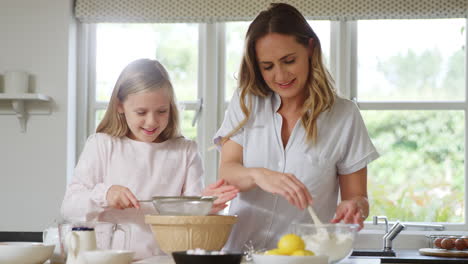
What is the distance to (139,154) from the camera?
2.46 m

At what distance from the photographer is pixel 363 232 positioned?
12.8ft

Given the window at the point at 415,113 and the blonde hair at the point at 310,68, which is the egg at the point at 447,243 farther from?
the blonde hair at the point at 310,68

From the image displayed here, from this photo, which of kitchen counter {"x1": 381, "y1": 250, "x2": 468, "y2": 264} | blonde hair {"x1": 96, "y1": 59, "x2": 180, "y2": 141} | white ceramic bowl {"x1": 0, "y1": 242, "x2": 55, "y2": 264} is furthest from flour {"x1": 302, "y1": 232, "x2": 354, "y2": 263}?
kitchen counter {"x1": 381, "y1": 250, "x2": 468, "y2": 264}

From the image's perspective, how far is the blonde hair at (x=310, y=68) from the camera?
7.07 feet

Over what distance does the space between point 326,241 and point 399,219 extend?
245 centimetres

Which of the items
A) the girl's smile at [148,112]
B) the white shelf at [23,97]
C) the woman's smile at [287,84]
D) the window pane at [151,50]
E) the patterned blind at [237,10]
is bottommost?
the girl's smile at [148,112]

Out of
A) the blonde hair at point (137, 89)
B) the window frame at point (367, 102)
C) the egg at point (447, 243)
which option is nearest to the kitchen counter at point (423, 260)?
the egg at point (447, 243)

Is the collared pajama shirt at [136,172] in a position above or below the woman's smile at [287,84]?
below

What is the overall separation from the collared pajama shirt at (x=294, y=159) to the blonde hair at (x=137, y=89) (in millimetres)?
342

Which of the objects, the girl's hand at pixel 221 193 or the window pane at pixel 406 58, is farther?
the window pane at pixel 406 58

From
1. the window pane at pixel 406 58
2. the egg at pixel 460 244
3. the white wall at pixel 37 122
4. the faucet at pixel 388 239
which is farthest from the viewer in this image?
the window pane at pixel 406 58

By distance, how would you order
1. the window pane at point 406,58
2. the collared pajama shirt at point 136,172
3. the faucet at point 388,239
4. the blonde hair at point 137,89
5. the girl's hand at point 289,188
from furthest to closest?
the window pane at point 406,58 → the faucet at point 388,239 → the blonde hair at point 137,89 → the collared pajama shirt at point 136,172 → the girl's hand at point 289,188

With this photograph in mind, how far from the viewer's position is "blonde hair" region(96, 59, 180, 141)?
2406 millimetres

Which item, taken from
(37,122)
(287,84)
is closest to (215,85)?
(37,122)
